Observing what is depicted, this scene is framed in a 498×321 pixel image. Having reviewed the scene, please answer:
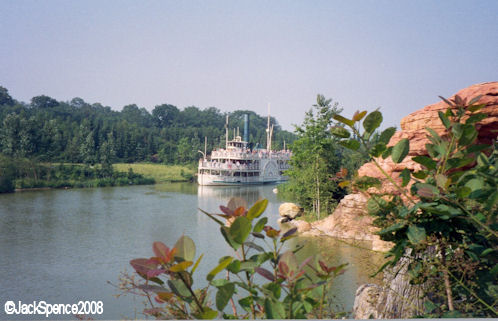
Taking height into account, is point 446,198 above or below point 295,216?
above

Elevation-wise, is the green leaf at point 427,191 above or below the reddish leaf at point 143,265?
above

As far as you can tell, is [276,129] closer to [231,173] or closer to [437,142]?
[231,173]

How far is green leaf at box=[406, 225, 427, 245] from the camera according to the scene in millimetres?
517

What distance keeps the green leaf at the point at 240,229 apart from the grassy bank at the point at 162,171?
15.9 metres

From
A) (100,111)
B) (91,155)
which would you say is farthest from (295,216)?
(100,111)

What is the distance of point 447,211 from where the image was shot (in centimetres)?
53

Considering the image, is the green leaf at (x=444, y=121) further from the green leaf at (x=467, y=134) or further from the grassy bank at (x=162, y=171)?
the grassy bank at (x=162, y=171)

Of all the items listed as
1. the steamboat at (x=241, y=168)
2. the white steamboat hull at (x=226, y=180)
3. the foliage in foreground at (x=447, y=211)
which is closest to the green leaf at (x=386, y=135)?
the foliage in foreground at (x=447, y=211)

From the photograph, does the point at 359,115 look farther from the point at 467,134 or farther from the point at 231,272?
the point at 231,272

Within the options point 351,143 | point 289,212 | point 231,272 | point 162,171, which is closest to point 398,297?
point 351,143

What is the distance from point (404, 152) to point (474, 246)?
0.17 m

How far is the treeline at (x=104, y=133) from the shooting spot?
13.1 metres

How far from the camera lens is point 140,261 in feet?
1.36

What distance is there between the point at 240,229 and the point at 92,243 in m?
6.18
